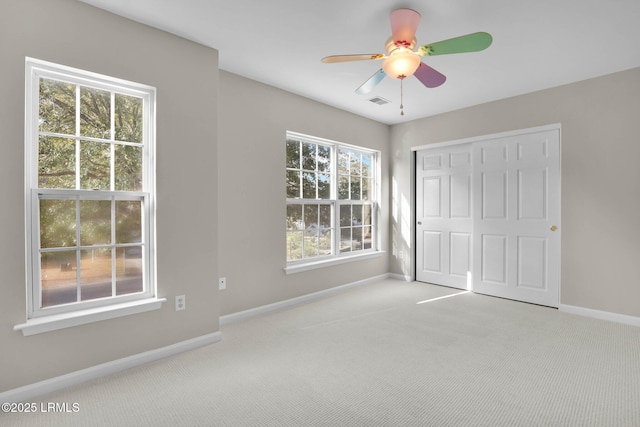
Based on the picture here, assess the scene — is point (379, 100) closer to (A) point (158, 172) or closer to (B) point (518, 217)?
(B) point (518, 217)

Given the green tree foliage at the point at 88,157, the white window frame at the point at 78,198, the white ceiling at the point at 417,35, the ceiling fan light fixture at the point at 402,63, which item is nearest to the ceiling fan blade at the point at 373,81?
the ceiling fan light fixture at the point at 402,63

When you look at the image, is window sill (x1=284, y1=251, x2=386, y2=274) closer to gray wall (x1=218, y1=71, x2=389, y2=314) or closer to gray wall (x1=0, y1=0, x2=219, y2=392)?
gray wall (x1=218, y1=71, x2=389, y2=314)

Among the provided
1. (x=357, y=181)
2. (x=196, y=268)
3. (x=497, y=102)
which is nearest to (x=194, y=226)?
(x=196, y=268)

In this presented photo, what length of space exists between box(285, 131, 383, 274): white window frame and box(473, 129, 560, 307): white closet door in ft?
4.88

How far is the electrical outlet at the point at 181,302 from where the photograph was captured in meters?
2.67

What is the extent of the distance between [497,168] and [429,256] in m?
1.63

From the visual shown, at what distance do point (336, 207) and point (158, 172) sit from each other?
253cm

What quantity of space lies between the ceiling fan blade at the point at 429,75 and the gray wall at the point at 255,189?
1.81m

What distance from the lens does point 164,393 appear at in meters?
2.06

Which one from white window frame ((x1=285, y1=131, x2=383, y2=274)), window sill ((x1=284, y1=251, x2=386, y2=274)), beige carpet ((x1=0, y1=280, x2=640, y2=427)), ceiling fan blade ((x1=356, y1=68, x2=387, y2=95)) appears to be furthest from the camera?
white window frame ((x1=285, y1=131, x2=383, y2=274))

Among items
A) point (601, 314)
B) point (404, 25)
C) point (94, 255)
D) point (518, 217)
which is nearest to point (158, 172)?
point (94, 255)

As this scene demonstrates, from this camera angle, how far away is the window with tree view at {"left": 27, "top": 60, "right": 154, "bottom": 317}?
2115 millimetres

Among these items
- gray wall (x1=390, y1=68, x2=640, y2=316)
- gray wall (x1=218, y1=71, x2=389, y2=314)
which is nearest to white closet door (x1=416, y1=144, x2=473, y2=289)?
gray wall (x1=390, y1=68, x2=640, y2=316)

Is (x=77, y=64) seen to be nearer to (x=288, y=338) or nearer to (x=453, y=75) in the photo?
(x=288, y=338)
